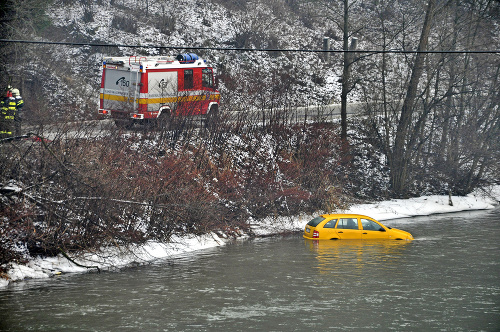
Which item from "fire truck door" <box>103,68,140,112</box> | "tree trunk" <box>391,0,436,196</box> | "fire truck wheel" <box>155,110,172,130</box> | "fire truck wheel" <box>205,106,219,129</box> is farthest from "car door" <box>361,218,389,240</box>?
"fire truck door" <box>103,68,140,112</box>

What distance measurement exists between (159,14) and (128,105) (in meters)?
21.5

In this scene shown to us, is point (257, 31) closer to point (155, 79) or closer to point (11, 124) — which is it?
point (155, 79)

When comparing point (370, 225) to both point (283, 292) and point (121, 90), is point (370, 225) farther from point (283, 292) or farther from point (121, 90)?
point (121, 90)

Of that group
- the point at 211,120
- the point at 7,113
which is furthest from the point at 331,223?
the point at 7,113

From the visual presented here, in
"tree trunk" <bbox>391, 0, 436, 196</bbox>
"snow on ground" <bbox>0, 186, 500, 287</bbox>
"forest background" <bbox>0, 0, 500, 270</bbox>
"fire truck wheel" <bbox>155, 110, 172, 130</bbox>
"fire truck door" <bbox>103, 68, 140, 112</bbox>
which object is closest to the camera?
"snow on ground" <bbox>0, 186, 500, 287</bbox>

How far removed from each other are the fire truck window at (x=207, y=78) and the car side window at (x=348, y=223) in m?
10.7

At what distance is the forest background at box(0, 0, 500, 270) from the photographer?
20.9 meters

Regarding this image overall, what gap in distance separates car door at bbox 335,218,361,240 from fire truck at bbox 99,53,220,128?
395 inches

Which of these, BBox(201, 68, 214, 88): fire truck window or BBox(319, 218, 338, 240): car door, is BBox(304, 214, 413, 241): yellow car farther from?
BBox(201, 68, 214, 88): fire truck window

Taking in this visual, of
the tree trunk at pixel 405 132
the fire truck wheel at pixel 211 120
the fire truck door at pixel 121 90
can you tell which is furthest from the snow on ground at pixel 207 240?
the fire truck door at pixel 121 90

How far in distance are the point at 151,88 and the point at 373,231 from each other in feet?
39.7

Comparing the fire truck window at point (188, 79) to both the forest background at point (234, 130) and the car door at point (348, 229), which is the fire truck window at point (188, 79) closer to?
the forest background at point (234, 130)

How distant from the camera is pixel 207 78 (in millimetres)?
31781

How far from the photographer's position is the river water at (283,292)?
49.5ft
